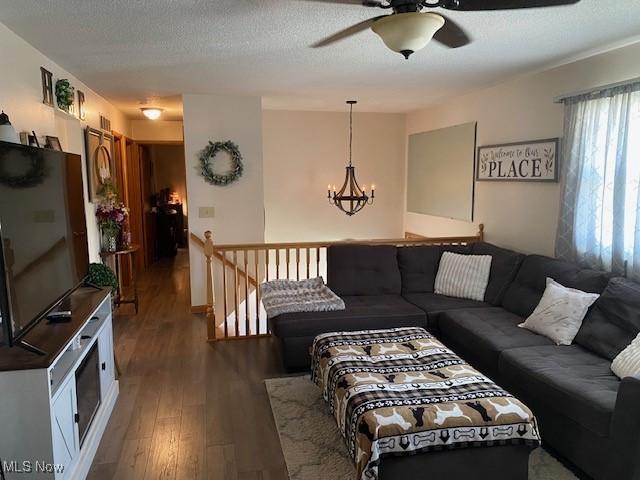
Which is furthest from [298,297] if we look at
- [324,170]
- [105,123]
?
[105,123]

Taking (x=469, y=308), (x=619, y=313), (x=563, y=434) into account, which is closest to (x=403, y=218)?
(x=469, y=308)

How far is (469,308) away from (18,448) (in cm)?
310

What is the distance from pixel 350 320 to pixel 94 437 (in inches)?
73.7

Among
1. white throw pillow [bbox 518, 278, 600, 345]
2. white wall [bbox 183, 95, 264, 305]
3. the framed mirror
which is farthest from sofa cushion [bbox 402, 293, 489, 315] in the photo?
white wall [bbox 183, 95, 264, 305]

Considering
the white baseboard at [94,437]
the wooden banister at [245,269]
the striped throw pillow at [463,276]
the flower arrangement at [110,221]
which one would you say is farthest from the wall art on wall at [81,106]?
the striped throw pillow at [463,276]

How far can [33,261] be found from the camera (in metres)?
2.16

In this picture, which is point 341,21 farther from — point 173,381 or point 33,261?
point 173,381

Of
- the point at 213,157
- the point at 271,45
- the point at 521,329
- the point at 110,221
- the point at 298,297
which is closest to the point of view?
the point at 271,45

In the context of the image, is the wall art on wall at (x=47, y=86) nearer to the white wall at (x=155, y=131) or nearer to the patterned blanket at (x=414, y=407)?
the patterned blanket at (x=414, y=407)

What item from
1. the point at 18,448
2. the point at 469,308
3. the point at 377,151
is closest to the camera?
the point at 18,448

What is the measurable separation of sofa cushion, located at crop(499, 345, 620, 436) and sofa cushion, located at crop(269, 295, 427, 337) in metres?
0.96

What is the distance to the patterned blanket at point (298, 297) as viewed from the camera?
3.64 metres

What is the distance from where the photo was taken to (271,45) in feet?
10.2

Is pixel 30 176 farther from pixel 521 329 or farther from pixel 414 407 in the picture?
pixel 521 329
